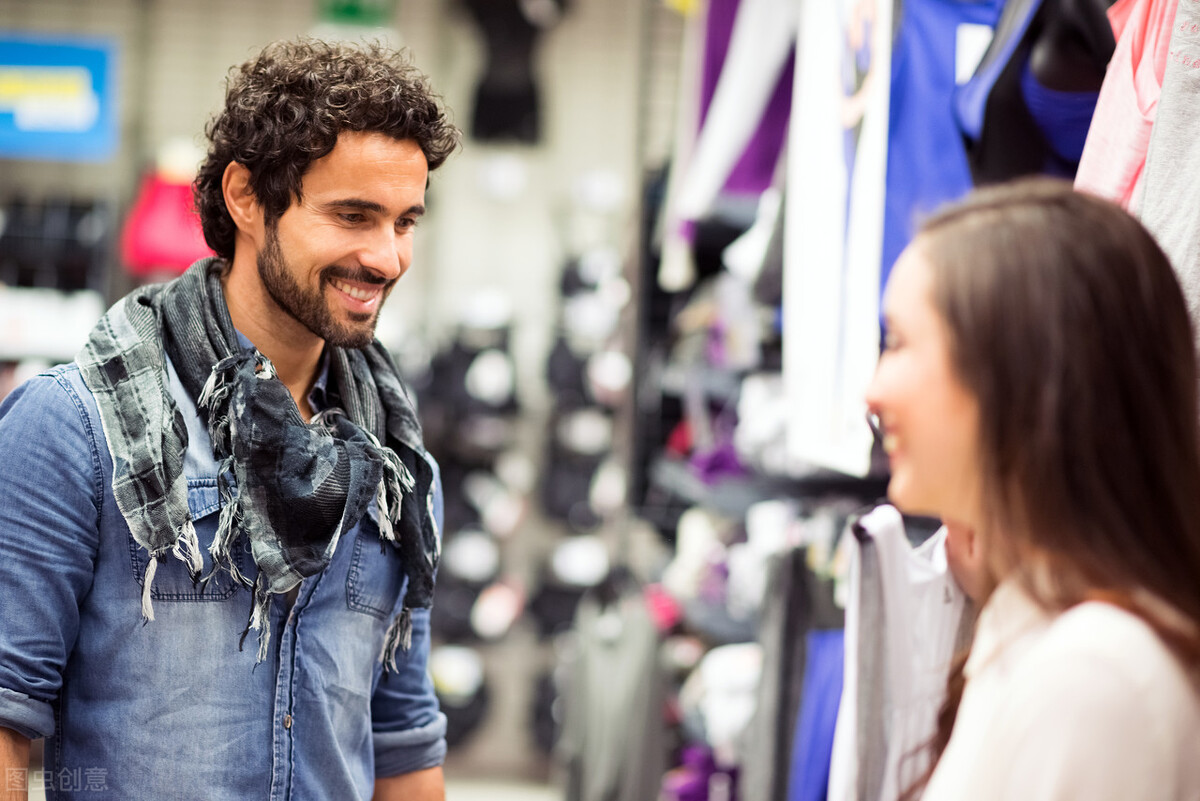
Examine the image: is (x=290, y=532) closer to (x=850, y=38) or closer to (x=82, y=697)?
(x=82, y=697)

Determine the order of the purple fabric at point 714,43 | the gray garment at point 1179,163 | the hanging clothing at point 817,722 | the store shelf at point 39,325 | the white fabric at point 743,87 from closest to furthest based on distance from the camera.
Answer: the gray garment at point 1179,163, the hanging clothing at point 817,722, the white fabric at point 743,87, the purple fabric at point 714,43, the store shelf at point 39,325

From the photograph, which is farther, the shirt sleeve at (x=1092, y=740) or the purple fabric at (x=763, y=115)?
the purple fabric at (x=763, y=115)

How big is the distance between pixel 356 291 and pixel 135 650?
54 centimetres

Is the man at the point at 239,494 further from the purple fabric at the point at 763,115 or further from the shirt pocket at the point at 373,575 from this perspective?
the purple fabric at the point at 763,115

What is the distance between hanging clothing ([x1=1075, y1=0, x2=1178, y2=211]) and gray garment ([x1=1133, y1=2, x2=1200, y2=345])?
2.2 inches

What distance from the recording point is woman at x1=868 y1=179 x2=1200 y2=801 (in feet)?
2.48

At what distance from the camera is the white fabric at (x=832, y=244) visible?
1.80 m

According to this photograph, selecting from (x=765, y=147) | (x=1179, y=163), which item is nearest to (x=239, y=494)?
(x=1179, y=163)

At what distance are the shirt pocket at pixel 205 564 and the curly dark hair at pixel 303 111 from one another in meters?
0.38

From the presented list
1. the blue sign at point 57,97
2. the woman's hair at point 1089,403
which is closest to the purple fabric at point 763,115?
the woman's hair at point 1089,403

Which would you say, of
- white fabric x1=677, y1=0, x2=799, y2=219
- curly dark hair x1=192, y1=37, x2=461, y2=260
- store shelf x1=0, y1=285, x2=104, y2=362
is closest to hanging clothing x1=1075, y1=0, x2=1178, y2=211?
curly dark hair x1=192, y1=37, x2=461, y2=260

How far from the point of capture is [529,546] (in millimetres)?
6219

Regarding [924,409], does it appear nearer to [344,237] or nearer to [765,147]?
[344,237]

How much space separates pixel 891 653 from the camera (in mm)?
1361
